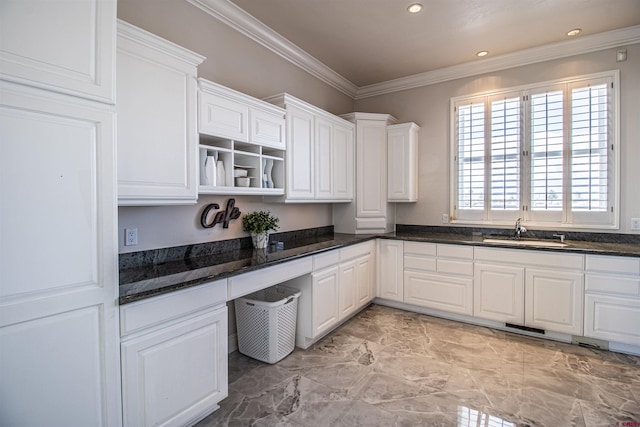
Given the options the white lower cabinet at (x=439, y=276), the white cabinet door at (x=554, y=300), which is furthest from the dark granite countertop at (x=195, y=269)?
the white cabinet door at (x=554, y=300)

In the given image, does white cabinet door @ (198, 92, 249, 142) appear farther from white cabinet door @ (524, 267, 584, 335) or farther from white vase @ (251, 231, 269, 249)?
white cabinet door @ (524, 267, 584, 335)

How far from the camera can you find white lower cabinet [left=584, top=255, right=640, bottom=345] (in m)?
2.61

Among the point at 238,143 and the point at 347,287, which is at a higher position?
the point at 238,143

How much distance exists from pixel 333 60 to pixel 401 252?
237 centimetres

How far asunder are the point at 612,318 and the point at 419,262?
1673mm

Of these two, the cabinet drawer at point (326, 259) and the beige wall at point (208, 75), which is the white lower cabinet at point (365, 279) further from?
the beige wall at point (208, 75)

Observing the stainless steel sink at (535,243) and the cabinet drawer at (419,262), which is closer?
the stainless steel sink at (535,243)

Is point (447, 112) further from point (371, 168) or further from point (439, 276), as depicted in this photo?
point (439, 276)

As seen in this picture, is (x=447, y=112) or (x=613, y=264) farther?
(x=447, y=112)

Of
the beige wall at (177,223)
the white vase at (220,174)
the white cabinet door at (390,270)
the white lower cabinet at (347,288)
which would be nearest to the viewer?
the beige wall at (177,223)

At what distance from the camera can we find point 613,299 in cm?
268

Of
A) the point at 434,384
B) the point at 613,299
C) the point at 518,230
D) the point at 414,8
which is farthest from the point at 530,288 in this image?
the point at 414,8

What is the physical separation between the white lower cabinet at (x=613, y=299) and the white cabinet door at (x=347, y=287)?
2.08m

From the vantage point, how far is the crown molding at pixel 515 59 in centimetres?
306
